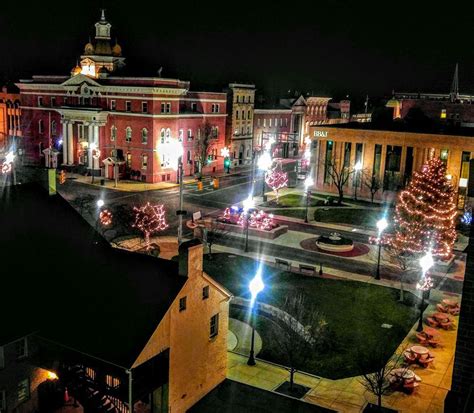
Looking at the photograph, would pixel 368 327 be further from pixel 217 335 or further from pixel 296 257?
pixel 296 257

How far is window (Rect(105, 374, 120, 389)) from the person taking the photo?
2028cm

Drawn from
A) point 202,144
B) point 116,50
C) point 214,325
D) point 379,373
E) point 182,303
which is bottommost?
point 379,373

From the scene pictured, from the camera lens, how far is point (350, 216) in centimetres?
5666

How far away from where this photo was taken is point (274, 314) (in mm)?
31156

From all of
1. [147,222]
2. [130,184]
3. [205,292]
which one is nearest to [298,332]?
[205,292]

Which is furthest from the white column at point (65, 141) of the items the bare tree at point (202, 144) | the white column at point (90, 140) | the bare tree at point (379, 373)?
the bare tree at point (379, 373)

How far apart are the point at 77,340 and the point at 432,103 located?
113 m

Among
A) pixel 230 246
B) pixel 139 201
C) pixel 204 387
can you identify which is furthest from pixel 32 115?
pixel 204 387

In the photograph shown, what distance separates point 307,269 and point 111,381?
20453 millimetres

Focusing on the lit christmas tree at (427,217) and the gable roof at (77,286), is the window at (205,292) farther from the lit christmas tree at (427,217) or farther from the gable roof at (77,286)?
the lit christmas tree at (427,217)

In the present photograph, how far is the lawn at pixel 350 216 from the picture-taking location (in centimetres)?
5459

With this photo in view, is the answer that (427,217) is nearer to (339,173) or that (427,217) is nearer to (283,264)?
(283,264)

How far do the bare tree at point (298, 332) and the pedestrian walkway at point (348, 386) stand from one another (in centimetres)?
92

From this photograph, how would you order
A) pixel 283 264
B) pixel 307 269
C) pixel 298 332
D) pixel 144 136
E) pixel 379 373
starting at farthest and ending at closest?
pixel 144 136 < pixel 283 264 < pixel 307 269 < pixel 298 332 < pixel 379 373
